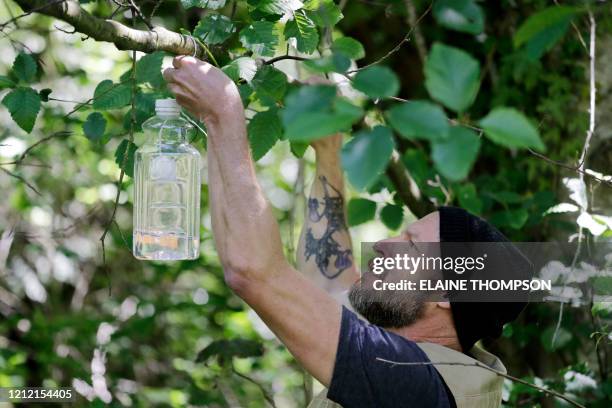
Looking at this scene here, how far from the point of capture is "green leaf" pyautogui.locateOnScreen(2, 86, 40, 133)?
1939 millimetres

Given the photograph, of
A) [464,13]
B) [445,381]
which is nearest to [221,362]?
[445,381]

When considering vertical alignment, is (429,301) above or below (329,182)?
below

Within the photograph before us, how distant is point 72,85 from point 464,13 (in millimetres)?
3813

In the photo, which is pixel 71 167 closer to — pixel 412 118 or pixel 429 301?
pixel 429 301

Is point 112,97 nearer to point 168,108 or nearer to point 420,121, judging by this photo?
point 168,108

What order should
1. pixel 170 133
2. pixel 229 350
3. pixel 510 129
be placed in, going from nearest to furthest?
pixel 510 129, pixel 170 133, pixel 229 350

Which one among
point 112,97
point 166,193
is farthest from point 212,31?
point 166,193

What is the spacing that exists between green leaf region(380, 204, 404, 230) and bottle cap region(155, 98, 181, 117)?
3.51ft

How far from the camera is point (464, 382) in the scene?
2096 millimetres

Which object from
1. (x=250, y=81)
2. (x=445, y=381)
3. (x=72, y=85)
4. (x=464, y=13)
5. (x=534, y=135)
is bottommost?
(x=445, y=381)

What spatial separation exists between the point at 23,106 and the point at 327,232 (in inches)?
45.2

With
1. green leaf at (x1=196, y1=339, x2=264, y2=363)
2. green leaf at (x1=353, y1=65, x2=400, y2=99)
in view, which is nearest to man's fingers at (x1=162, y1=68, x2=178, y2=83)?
green leaf at (x1=353, y1=65, x2=400, y2=99)

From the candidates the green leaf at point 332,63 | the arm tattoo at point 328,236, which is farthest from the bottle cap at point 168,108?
the arm tattoo at point 328,236

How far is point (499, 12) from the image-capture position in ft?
12.9
